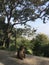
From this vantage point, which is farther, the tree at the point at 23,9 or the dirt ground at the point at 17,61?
the tree at the point at 23,9

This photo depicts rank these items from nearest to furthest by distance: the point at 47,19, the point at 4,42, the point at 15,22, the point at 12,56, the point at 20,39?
the point at 12,56 < the point at 47,19 < the point at 15,22 < the point at 4,42 < the point at 20,39

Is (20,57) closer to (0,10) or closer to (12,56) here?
(12,56)

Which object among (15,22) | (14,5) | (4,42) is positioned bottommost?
(4,42)

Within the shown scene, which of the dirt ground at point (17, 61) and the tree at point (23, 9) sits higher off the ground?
the tree at point (23, 9)

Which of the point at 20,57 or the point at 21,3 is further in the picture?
the point at 21,3

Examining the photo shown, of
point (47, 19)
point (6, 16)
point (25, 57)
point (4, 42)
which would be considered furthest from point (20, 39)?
point (25, 57)

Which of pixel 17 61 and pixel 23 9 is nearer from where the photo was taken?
pixel 17 61

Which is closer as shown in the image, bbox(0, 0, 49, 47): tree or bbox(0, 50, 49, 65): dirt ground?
bbox(0, 50, 49, 65): dirt ground

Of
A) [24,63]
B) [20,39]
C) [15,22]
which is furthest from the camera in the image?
[20,39]

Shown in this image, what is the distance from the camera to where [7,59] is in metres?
17.0

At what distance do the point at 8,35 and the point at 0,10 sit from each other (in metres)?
3.29

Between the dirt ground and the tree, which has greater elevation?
the tree

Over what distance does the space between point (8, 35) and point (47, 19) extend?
17.7ft

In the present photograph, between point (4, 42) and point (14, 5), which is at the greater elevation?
point (14, 5)
